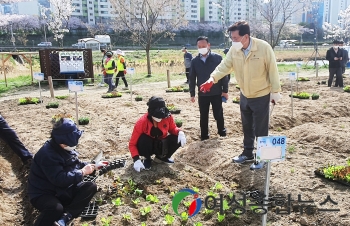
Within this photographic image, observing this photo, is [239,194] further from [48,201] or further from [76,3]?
[76,3]

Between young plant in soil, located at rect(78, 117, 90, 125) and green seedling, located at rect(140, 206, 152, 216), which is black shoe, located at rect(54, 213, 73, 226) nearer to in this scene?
green seedling, located at rect(140, 206, 152, 216)

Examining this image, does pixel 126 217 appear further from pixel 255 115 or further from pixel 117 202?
pixel 255 115

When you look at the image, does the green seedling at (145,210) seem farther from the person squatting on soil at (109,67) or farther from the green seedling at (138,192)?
the person squatting on soil at (109,67)

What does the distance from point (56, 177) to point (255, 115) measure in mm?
2590

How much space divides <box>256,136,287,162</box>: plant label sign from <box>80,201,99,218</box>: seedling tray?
179 centimetres

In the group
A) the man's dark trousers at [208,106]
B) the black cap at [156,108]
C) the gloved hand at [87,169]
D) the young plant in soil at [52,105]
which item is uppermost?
the black cap at [156,108]

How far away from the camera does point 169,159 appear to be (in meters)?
4.68

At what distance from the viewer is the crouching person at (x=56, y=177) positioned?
2.90 m

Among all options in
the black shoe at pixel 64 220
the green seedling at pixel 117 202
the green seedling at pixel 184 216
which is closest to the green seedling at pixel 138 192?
the green seedling at pixel 117 202

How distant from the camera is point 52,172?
9.46 ft

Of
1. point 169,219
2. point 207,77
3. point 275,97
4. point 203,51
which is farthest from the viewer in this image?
point 207,77

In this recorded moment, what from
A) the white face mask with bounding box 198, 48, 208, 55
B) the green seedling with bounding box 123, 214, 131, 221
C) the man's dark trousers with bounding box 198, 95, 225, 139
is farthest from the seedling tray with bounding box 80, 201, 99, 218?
the white face mask with bounding box 198, 48, 208, 55

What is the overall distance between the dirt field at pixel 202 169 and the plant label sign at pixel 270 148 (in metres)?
0.85

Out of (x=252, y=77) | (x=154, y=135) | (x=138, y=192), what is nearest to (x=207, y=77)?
(x=252, y=77)
